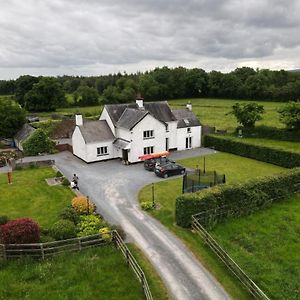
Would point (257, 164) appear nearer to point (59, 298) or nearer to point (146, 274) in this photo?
point (146, 274)

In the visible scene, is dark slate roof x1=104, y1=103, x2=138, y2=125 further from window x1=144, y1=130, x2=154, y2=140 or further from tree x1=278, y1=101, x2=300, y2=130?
tree x1=278, y1=101, x2=300, y2=130

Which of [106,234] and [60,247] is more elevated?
[106,234]

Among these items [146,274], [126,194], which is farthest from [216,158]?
[146,274]

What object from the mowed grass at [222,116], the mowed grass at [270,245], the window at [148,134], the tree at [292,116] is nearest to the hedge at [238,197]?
the mowed grass at [270,245]

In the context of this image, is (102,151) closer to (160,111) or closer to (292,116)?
(160,111)

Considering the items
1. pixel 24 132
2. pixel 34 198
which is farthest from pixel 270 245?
pixel 24 132

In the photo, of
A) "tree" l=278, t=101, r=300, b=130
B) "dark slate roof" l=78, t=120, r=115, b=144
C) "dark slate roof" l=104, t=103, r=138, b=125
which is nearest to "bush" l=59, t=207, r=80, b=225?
"dark slate roof" l=78, t=120, r=115, b=144

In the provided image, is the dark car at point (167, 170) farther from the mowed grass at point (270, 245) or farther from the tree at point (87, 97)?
the tree at point (87, 97)
